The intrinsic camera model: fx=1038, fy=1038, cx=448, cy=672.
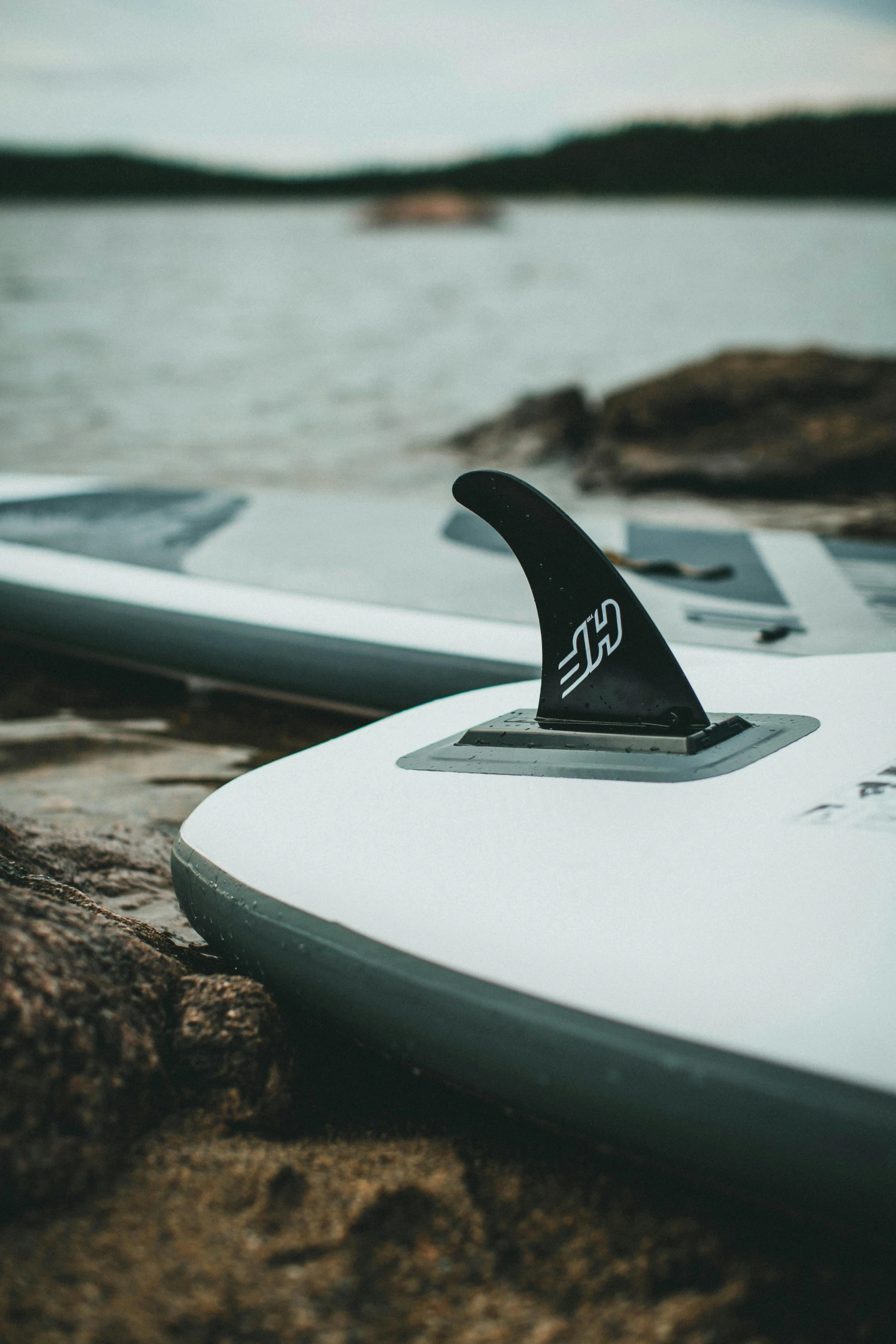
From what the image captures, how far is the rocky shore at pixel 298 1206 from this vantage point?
946mm

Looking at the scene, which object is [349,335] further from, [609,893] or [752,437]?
[609,893]

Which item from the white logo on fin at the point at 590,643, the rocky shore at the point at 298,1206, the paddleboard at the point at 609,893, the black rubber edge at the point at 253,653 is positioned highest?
the white logo on fin at the point at 590,643

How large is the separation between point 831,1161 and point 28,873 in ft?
3.87

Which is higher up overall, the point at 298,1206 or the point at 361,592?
the point at 361,592

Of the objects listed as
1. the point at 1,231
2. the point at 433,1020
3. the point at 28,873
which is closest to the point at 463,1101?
the point at 433,1020

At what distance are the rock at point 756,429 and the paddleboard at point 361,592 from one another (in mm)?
2946

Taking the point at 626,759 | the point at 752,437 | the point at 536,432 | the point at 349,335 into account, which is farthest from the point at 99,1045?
the point at 349,335

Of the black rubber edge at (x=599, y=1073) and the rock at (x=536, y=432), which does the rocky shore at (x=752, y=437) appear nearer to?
the rock at (x=536, y=432)

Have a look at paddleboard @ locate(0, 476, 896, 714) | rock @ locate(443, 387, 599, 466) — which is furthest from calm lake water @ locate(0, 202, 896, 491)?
paddleboard @ locate(0, 476, 896, 714)

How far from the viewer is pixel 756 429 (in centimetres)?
666

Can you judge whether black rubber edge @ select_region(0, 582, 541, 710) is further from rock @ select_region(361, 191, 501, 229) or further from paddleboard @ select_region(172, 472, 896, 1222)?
rock @ select_region(361, 191, 501, 229)

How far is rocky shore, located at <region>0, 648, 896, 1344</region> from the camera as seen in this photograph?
37.2 inches

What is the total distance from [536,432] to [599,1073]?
717 cm

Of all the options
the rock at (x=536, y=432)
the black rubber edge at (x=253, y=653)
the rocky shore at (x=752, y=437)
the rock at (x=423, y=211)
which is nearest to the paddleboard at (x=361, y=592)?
the black rubber edge at (x=253, y=653)
